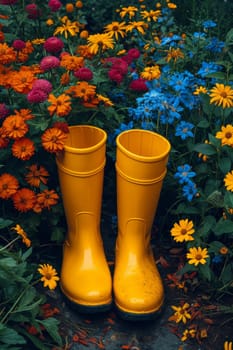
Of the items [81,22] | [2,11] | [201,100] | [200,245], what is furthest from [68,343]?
[81,22]

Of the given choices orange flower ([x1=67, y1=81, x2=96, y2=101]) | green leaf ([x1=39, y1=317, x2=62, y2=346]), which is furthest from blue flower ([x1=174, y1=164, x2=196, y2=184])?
green leaf ([x1=39, y1=317, x2=62, y2=346])

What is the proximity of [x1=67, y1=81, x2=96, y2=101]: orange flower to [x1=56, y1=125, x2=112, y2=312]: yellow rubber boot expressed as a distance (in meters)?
0.10

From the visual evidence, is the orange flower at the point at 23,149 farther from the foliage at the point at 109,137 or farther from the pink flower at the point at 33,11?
the pink flower at the point at 33,11

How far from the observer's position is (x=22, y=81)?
183cm

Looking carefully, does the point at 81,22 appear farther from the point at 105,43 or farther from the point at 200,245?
the point at 200,245

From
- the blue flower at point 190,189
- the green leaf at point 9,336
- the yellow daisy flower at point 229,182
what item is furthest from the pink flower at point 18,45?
the green leaf at point 9,336

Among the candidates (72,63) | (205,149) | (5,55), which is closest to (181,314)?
(205,149)

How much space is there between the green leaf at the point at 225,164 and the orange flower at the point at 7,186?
0.65 meters

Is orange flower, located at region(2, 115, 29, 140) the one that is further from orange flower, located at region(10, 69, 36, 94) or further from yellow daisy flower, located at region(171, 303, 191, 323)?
yellow daisy flower, located at region(171, 303, 191, 323)

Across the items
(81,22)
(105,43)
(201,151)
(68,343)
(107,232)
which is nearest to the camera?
(68,343)

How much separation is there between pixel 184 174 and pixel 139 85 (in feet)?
1.48

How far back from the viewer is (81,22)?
2.62 m

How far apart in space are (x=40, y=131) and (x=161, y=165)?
1.35 feet

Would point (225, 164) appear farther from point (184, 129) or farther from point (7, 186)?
point (7, 186)
